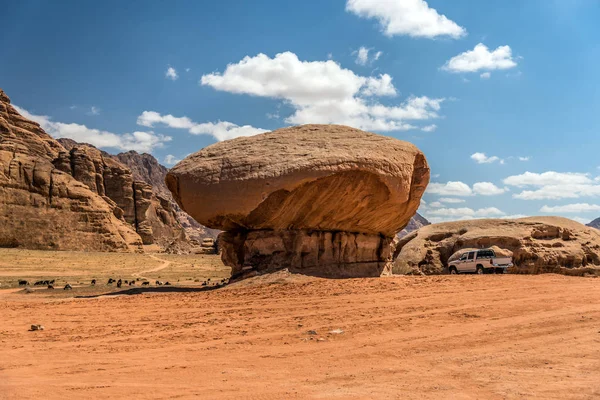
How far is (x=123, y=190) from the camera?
87.1 metres

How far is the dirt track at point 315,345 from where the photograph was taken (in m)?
5.55

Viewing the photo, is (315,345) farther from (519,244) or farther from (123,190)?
(123,190)

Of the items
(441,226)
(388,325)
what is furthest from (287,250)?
(441,226)

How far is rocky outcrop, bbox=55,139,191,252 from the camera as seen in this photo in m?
79.4

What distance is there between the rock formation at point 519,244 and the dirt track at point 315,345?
8.55m

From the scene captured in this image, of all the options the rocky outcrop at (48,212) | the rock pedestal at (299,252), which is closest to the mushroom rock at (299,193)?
the rock pedestal at (299,252)

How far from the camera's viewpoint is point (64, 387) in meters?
5.67

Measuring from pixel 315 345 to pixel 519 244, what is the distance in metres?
16.0

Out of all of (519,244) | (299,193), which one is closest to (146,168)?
(519,244)

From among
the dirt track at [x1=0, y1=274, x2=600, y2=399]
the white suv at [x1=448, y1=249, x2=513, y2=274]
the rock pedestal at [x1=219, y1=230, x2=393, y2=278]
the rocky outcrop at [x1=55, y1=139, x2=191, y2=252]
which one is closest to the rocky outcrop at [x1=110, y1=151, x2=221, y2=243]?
the rocky outcrop at [x1=55, y1=139, x2=191, y2=252]

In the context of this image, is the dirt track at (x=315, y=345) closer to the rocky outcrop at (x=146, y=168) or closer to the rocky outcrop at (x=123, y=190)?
the rocky outcrop at (x=123, y=190)

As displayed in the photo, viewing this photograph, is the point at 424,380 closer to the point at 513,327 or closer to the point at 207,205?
the point at 513,327

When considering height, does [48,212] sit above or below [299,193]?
above

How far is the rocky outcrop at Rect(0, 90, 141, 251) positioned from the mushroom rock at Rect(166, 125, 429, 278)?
40.3 metres
